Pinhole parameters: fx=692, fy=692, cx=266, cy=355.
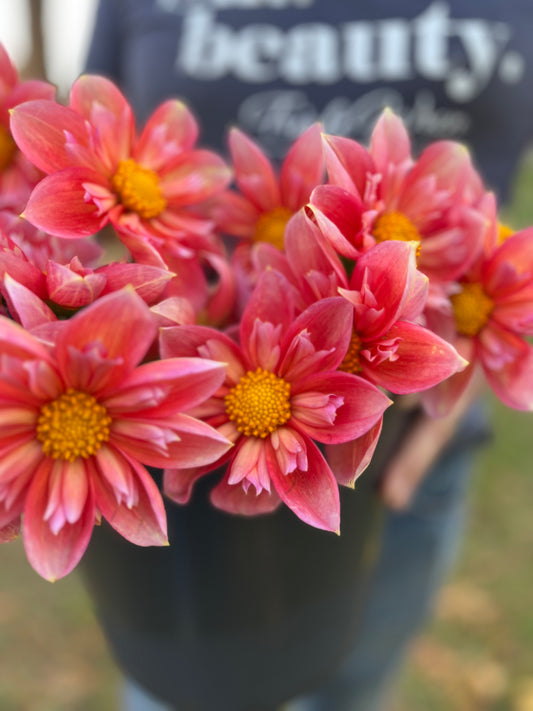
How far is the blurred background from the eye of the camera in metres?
1.74

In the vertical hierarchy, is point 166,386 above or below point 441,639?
above

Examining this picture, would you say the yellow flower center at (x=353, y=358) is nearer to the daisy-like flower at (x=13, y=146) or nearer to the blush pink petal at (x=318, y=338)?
the blush pink petal at (x=318, y=338)

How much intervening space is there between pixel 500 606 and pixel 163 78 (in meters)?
1.66

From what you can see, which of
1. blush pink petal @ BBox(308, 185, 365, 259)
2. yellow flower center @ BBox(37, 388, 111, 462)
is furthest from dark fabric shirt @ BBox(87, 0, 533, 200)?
yellow flower center @ BBox(37, 388, 111, 462)

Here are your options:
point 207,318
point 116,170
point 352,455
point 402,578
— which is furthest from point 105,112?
point 402,578

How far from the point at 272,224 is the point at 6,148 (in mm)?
187

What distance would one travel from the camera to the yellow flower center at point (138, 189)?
42 cm

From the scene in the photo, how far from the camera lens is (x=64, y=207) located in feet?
1.25

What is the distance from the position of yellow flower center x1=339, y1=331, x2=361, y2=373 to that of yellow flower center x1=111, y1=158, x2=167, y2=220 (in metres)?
0.15

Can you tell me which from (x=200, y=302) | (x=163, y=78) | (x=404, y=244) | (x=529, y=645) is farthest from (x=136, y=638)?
(x=529, y=645)

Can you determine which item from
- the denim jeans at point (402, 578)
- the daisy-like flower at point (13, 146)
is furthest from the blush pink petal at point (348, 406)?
the denim jeans at point (402, 578)

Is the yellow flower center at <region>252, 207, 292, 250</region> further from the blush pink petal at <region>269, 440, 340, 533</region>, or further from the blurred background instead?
the blurred background

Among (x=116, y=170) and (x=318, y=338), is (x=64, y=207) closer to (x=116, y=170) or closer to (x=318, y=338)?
(x=116, y=170)

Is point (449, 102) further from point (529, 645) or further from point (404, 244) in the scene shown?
point (529, 645)
